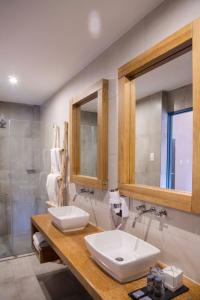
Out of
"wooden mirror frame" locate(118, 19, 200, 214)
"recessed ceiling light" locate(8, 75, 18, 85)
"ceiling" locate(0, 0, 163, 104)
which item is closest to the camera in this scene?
"wooden mirror frame" locate(118, 19, 200, 214)

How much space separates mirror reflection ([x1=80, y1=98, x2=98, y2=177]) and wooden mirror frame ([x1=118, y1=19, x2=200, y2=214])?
0.54m

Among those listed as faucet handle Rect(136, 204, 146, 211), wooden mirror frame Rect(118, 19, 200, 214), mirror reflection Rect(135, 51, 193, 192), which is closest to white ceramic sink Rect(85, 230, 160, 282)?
faucet handle Rect(136, 204, 146, 211)

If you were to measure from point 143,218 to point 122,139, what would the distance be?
627 mm

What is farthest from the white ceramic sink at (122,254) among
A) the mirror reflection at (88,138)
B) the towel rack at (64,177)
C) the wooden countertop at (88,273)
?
the towel rack at (64,177)

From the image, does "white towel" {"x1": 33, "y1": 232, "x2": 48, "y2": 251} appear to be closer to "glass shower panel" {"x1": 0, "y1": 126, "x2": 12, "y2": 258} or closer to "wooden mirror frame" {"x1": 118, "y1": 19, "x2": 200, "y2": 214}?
"wooden mirror frame" {"x1": 118, "y1": 19, "x2": 200, "y2": 214}

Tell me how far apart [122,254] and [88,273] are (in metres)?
0.33

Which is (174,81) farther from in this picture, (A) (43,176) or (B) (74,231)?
(A) (43,176)

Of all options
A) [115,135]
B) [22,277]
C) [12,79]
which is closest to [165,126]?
[115,135]

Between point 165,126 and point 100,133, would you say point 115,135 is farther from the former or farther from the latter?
point 165,126

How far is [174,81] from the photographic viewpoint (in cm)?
159

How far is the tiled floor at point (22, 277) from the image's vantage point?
2387mm

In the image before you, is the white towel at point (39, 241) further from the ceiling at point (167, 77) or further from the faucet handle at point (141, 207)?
the ceiling at point (167, 77)

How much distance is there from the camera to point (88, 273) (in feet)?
4.61

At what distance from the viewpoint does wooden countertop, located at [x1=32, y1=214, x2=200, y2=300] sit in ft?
3.97
